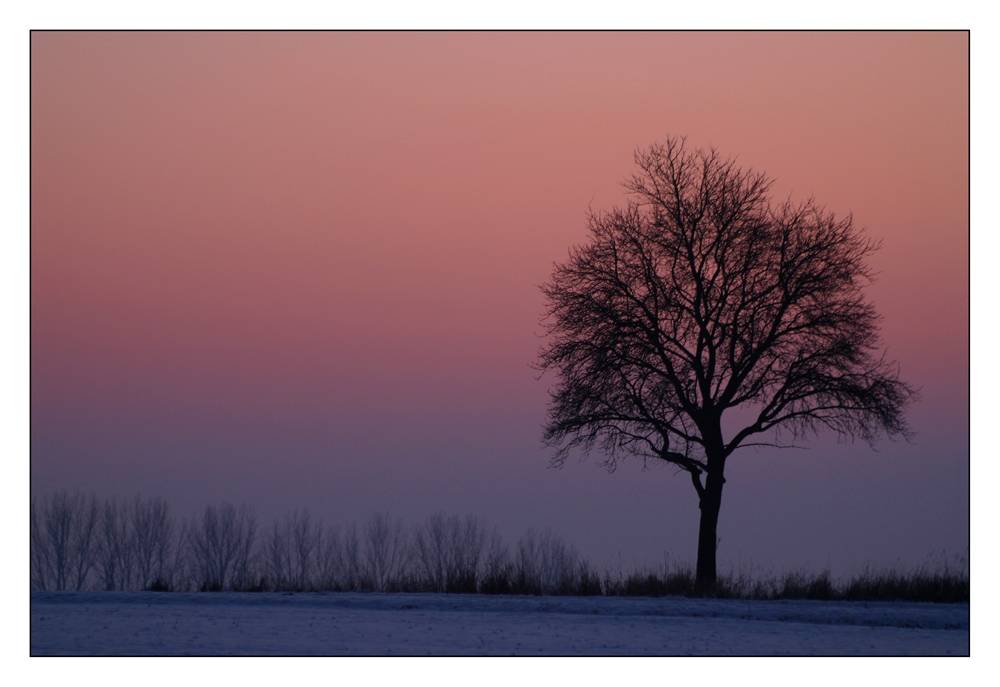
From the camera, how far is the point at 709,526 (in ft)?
63.8

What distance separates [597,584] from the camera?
17141mm

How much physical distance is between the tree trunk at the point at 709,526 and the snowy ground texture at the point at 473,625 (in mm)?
3545

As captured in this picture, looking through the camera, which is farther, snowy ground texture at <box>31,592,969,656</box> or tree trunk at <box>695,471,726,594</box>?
tree trunk at <box>695,471,726,594</box>

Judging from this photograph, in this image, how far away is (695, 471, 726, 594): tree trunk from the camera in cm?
1919

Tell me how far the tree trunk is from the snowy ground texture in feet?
11.6

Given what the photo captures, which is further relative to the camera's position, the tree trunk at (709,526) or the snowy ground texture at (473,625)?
the tree trunk at (709,526)

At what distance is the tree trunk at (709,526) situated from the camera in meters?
19.2

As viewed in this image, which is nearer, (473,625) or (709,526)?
(473,625)

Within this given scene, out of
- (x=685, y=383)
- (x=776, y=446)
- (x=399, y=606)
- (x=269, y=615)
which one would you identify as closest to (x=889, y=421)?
(x=776, y=446)

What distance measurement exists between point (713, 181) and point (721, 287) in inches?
102

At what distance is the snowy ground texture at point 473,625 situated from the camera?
37.1ft

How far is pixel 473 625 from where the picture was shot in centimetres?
1281

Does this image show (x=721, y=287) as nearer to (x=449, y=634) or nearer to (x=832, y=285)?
(x=832, y=285)

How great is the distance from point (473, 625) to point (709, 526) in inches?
330
